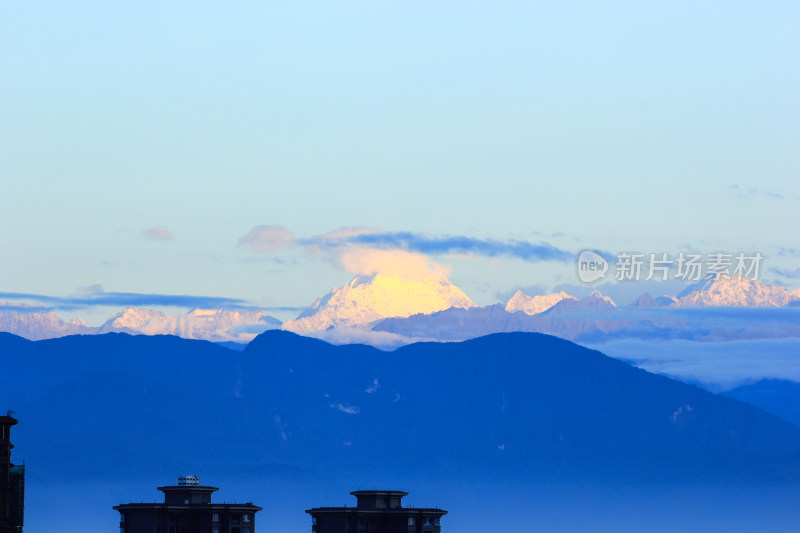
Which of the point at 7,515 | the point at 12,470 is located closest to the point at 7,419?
the point at 7,515

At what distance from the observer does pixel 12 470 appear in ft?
493

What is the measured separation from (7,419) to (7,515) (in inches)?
311

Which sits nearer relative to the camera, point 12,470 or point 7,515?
point 7,515

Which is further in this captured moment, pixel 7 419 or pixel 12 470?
pixel 12 470

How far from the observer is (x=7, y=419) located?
5271 inches

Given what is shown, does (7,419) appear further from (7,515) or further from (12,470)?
(12,470)

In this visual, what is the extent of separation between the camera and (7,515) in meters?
138

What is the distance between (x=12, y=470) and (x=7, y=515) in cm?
1267

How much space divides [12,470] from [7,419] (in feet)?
56.9
